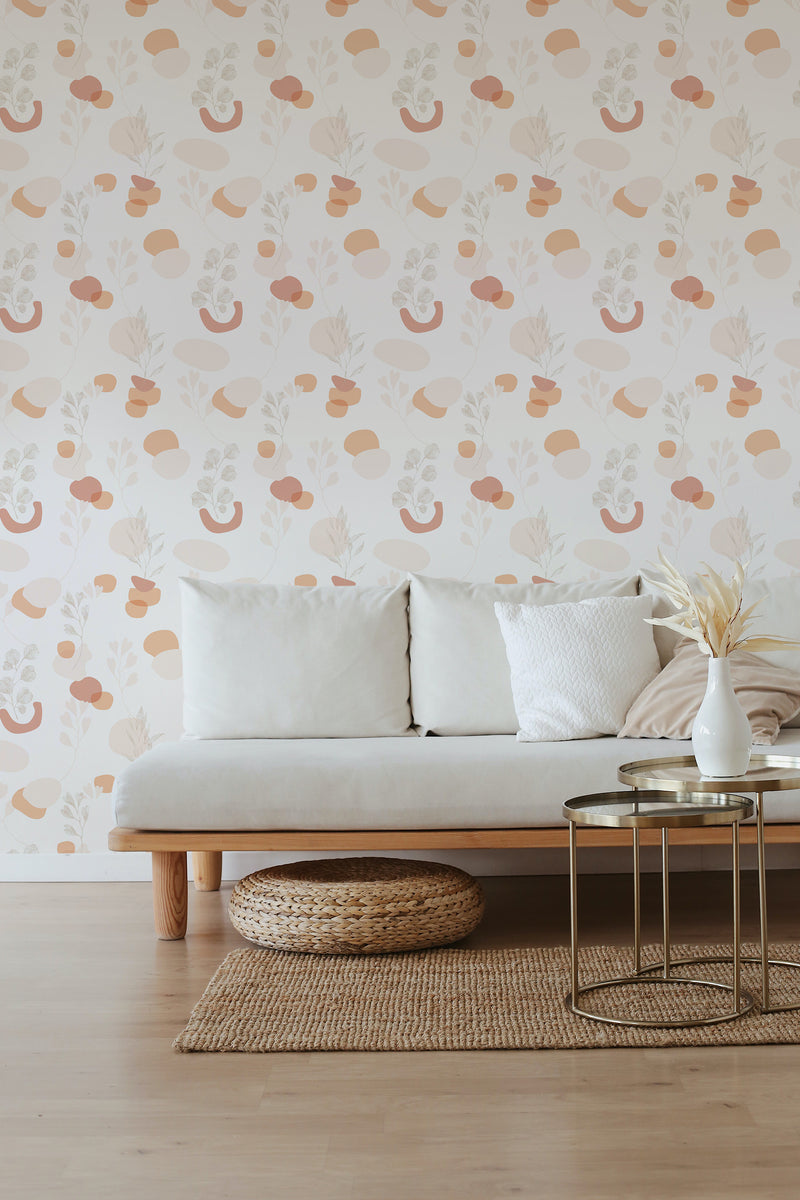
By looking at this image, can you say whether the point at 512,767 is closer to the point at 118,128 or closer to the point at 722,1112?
the point at 722,1112

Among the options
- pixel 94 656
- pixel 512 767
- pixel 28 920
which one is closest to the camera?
pixel 512 767

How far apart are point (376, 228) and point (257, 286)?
1.40 ft

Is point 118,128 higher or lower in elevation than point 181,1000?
higher

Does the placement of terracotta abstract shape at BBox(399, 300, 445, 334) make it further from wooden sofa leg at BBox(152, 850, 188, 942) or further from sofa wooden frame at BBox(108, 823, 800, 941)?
wooden sofa leg at BBox(152, 850, 188, 942)

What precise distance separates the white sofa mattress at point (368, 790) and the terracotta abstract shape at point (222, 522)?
1.05 metres

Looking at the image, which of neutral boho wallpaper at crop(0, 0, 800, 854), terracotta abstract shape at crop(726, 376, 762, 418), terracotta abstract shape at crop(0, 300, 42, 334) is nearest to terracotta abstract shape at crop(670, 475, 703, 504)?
neutral boho wallpaper at crop(0, 0, 800, 854)

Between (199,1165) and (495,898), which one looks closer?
(199,1165)

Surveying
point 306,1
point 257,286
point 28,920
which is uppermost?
point 306,1

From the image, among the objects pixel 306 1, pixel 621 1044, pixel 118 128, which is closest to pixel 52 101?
pixel 118 128

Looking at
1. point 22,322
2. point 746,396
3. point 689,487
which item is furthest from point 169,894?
point 746,396

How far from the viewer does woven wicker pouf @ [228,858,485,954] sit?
A: 2695 mm

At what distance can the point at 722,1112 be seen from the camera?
72.7 inches

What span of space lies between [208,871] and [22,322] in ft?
6.05

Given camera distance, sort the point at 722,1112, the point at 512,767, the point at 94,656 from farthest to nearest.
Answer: the point at 94,656, the point at 512,767, the point at 722,1112
